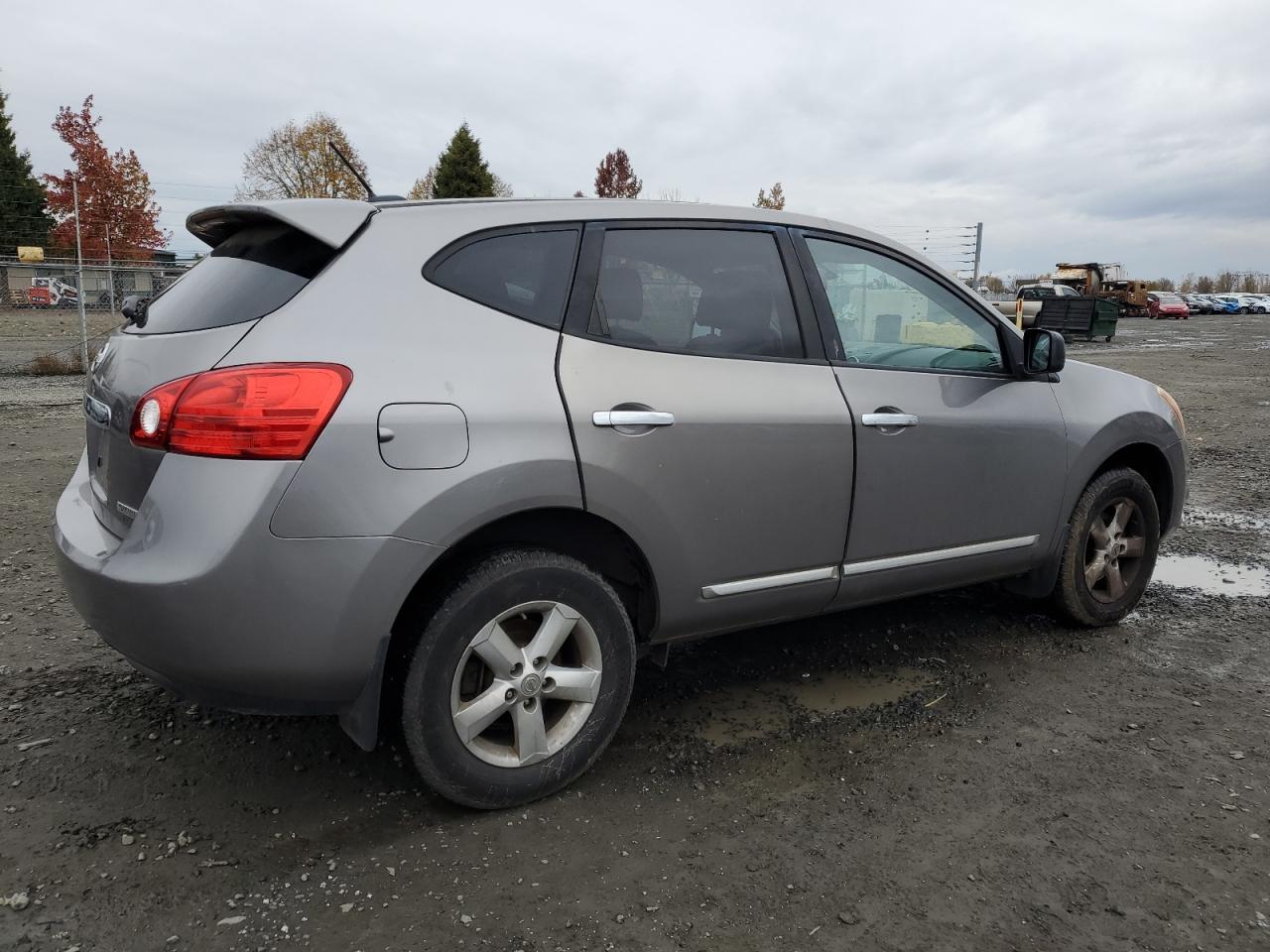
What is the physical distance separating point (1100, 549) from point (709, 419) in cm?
231

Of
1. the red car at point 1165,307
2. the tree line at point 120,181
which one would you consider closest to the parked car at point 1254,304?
the red car at point 1165,307

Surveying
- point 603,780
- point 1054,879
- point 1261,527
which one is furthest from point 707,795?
point 1261,527

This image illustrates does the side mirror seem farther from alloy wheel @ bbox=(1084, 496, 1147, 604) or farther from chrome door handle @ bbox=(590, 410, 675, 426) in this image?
chrome door handle @ bbox=(590, 410, 675, 426)

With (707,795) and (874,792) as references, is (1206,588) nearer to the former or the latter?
(874,792)

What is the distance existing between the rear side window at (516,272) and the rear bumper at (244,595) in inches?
28.4

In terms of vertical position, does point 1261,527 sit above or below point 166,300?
below

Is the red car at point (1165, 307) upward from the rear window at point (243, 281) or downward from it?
upward

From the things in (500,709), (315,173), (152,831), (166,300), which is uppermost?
(315,173)

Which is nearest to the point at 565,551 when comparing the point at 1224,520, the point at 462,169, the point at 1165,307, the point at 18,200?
the point at 1224,520

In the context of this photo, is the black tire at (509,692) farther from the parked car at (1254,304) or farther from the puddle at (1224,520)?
the parked car at (1254,304)

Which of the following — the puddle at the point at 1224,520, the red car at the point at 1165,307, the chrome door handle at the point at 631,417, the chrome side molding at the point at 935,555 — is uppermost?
the red car at the point at 1165,307

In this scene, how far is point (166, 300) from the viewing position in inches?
117

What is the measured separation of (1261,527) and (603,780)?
524cm

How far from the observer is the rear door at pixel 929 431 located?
3.34 m
